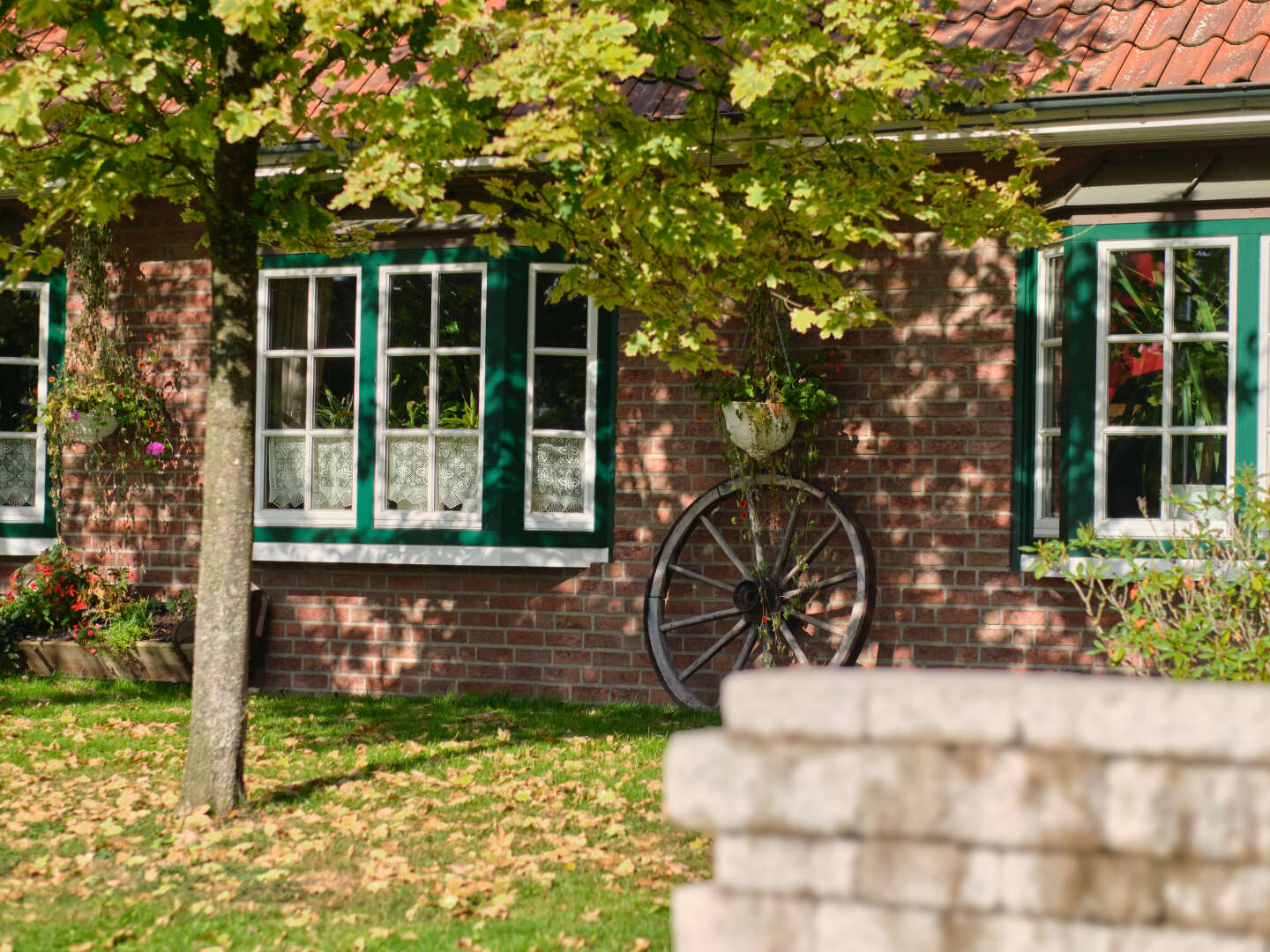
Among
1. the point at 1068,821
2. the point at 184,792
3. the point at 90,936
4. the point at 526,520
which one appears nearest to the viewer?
the point at 1068,821

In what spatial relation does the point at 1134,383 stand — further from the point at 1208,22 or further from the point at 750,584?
the point at 750,584

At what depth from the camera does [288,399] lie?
332 inches

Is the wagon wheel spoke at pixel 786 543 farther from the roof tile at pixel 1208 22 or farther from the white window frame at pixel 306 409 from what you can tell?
the roof tile at pixel 1208 22

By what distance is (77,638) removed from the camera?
827 centimetres

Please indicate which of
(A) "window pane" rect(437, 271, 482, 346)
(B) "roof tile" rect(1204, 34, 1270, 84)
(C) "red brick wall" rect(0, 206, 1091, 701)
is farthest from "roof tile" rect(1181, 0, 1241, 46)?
(A) "window pane" rect(437, 271, 482, 346)

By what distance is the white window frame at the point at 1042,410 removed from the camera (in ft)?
23.3

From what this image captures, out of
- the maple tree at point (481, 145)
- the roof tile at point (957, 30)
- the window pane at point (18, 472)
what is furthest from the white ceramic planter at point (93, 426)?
the roof tile at point (957, 30)

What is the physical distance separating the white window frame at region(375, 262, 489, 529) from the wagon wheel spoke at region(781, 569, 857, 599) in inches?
75.5

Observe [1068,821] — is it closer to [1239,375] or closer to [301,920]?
[301,920]

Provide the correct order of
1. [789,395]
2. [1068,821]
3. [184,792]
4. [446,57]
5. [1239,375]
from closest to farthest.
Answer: [1068,821], [446,57], [184,792], [1239,375], [789,395]

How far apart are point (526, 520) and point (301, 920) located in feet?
13.5

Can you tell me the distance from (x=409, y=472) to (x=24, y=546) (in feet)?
9.44

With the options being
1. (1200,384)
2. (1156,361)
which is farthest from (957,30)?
(1200,384)

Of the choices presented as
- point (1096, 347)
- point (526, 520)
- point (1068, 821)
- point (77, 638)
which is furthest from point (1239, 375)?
point (77, 638)
